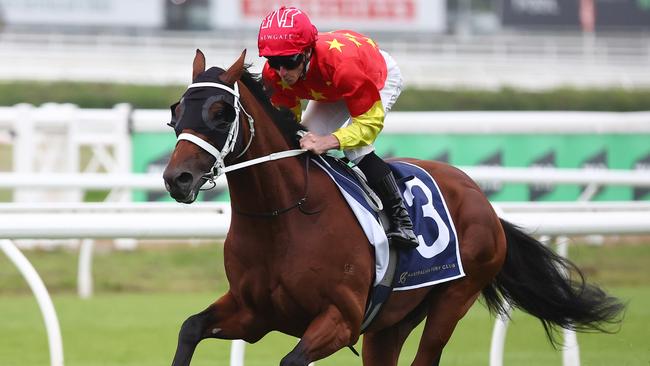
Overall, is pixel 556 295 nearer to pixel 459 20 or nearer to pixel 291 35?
pixel 291 35

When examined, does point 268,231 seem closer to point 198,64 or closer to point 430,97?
point 198,64

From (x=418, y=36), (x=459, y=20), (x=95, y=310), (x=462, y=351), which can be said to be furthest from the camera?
(x=459, y=20)

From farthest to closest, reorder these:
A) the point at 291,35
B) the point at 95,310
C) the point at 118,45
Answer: the point at 118,45 → the point at 95,310 → the point at 291,35

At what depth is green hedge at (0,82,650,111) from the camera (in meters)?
17.8

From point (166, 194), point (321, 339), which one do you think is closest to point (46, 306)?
point (321, 339)

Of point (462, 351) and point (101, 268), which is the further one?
point (101, 268)

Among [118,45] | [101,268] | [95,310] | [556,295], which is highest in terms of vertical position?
[556,295]

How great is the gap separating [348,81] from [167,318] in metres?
3.38

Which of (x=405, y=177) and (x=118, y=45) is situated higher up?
(x=405, y=177)

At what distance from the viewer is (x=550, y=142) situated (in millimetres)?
9922

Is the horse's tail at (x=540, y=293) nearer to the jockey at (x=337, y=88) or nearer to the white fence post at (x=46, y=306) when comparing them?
the jockey at (x=337, y=88)

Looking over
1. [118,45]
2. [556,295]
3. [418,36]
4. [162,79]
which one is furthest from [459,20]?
[556,295]

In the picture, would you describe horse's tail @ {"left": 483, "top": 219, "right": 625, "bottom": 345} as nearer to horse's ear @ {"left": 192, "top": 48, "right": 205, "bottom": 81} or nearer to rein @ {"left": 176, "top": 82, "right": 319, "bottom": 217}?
rein @ {"left": 176, "top": 82, "right": 319, "bottom": 217}

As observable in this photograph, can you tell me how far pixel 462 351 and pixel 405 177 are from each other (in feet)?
6.35
